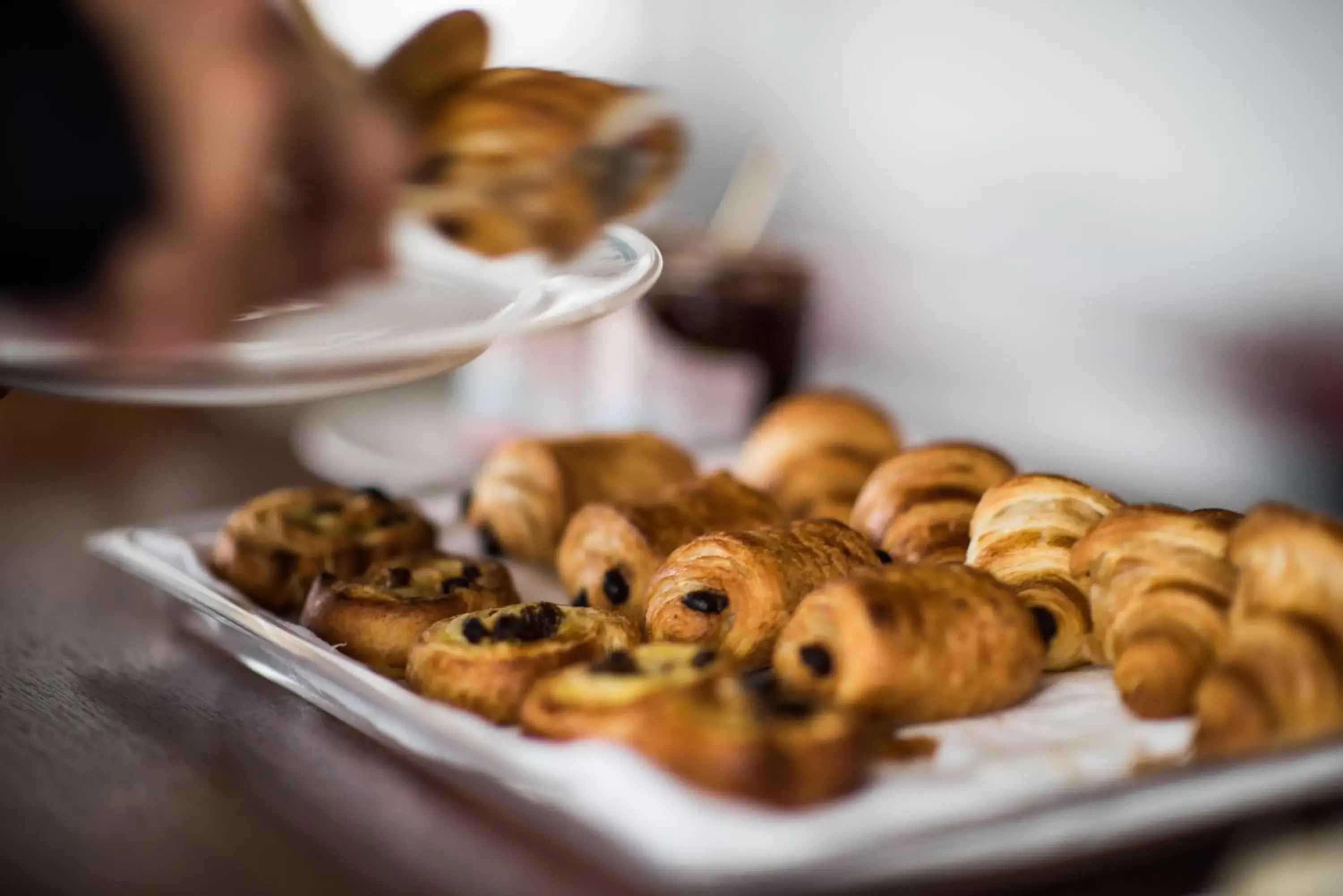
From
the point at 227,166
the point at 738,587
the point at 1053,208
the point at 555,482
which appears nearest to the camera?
the point at 227,166

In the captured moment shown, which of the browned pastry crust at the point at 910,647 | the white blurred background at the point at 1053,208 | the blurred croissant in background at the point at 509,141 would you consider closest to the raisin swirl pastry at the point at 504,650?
the browned pastry crust at the point at 910,647

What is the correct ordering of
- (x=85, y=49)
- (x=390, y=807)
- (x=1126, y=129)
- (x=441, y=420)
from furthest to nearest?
(x=1126, y=129), (x=441, y=420), (x=390, y=807), (x=85, y=49)

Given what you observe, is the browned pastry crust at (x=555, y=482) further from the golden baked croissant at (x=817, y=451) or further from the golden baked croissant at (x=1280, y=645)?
the golden baked croissant at (x=1280, y=645)

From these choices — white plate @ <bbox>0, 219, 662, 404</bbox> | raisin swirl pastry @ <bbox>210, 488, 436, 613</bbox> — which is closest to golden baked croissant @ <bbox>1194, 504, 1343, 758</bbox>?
white plate @ <bbox>0, 219, 662, 404</bbox>

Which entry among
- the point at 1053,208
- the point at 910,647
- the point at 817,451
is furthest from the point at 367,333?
the point at 1053,208

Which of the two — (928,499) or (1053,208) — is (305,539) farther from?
(1053,208)

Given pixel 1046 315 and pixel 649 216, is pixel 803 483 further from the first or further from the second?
pixel 649 216

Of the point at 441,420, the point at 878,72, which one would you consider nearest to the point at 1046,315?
the point at 878,72
